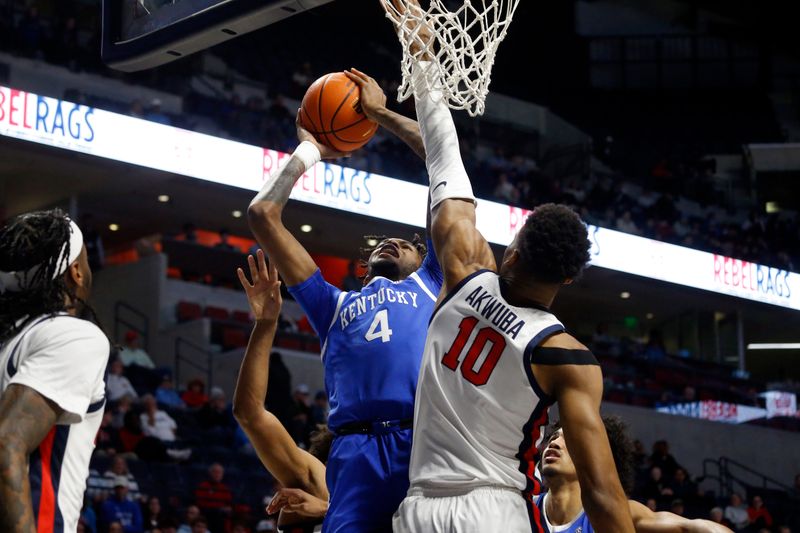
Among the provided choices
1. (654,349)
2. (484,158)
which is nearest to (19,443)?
(654,349)

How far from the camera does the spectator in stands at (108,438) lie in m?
11.5

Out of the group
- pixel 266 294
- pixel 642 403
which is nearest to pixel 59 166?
pixel 642 403

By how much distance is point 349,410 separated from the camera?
154 inches

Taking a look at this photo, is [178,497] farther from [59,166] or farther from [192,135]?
[59,166]

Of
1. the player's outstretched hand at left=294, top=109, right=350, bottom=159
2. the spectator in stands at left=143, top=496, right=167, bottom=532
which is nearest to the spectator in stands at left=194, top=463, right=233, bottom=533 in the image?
the spectator in stands at left=143, top=496, right=167, bottom=532

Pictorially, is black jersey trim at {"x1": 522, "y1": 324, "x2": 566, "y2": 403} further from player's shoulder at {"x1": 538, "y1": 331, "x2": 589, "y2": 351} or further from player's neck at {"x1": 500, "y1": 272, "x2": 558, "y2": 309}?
player's neck at {"x1": 500, "y1": 272, "x2": 558, "y2": 309}

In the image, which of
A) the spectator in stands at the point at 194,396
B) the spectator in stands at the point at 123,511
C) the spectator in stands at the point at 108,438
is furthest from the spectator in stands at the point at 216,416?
the spectator in stands at the point at 123,511

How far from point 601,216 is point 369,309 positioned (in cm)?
1828

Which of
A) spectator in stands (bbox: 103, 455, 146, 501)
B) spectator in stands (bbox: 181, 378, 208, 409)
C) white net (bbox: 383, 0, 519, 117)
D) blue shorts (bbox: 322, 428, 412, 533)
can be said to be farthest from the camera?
spectator in stands (bbox: 181, 378, 208, 409)

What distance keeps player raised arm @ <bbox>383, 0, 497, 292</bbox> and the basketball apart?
46 cm

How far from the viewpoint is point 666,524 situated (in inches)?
187

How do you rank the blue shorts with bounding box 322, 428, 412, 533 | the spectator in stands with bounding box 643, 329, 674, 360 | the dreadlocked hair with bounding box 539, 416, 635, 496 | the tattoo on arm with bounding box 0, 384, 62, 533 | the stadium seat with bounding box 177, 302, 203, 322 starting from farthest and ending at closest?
1. the spectator in stands with bounding box 643, 329, 674, 360
2. the stadium seat with bounding box 177, 302, 203, 322
3. the dreadlocked hair with bounding box 539, 416, 635, 496
4. the blue shorts with bounding box 322, 428, 412, 533
5. the tattoo on arm with bounding box 0, 384, 62, 533

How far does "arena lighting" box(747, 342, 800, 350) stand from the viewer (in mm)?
25766

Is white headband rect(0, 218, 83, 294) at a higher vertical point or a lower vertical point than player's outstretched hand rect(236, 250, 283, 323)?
lower
